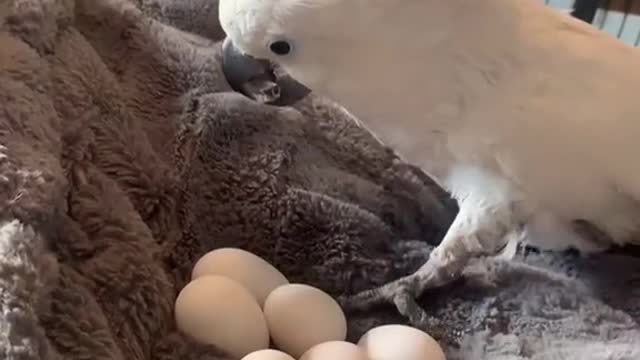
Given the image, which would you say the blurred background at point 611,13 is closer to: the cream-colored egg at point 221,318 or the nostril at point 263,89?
the nostril at point 263,89

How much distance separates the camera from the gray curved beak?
104 centimetres

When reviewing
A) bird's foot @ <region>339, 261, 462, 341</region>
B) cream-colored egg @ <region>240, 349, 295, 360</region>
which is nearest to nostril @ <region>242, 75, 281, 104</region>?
bird's foot @ <region>339, 261, 462, 341</region>

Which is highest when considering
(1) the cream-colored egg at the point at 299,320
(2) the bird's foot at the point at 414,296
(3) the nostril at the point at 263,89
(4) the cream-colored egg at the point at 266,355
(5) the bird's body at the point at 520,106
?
(5) the bird's body at the point at 520,106

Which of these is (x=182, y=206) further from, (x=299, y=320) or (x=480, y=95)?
(x=480, y=95)

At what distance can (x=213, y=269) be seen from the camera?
902 millimetres

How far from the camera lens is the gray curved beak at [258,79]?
104cm

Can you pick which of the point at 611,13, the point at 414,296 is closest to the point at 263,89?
the point at 414,296

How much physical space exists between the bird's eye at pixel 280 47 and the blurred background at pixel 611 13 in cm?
66

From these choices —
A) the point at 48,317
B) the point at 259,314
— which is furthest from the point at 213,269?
the point at 48,317

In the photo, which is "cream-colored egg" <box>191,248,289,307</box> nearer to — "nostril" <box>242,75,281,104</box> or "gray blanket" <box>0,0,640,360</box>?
"gray blanket" <box>0,0,640,360</box>

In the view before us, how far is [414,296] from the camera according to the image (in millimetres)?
989

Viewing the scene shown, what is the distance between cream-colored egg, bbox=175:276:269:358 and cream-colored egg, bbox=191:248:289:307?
45mm

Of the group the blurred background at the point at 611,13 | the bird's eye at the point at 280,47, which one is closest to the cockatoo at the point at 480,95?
the bird's eye at the point at 280,47

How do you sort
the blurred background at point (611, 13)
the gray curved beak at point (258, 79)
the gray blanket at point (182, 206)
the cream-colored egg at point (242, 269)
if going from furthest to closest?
the blurred background at point (611, 13)
the gray curved beak at point (258, 79)
the cream-colored egg at point (242, 269)
the gray blanket at point (182, 206)
